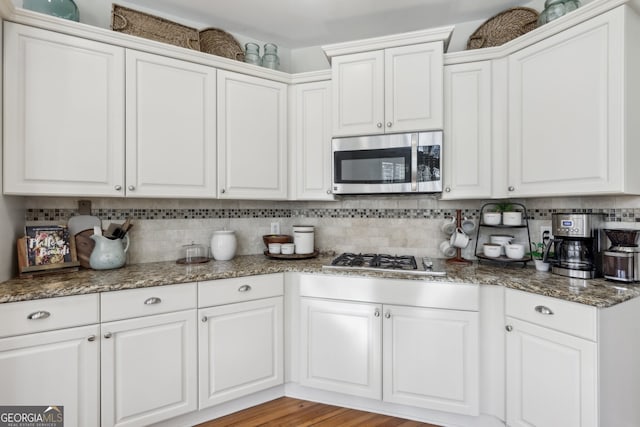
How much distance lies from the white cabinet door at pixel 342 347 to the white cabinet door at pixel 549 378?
72 cm

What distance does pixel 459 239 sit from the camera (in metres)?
2.26

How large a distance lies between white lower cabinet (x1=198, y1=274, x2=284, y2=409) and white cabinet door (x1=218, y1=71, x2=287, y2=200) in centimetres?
68

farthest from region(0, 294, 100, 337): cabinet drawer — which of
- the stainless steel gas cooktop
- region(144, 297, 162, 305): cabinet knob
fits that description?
the stainless steel gas cooktop

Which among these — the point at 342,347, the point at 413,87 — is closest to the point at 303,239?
the point at 342,347

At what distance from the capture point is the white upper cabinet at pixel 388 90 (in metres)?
2.12

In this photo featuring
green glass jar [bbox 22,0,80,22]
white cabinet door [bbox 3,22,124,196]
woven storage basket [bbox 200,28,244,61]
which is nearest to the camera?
white cabinet door [bbox 3,22,124,196]

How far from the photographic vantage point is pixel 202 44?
2.45 m

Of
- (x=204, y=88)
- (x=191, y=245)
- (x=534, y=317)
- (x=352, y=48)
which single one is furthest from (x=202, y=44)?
(x=534, y=317)

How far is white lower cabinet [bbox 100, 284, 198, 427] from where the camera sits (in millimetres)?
1635

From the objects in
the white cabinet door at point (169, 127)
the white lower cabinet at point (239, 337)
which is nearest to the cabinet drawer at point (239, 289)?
the white lower cabinet at point (239, 337)

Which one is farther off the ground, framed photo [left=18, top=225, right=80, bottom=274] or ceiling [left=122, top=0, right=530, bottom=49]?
ceiling [left=122, top=0, right=530, bottom=49]

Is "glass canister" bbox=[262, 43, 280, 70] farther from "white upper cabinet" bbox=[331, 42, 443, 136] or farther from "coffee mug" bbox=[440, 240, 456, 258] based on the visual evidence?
"coffee mug" bbox=[440, 240, 456, 258]

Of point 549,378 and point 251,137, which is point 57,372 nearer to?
point 251,137

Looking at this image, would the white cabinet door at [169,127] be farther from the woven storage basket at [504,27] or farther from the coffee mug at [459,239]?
the woven storage basket at [504,27]
